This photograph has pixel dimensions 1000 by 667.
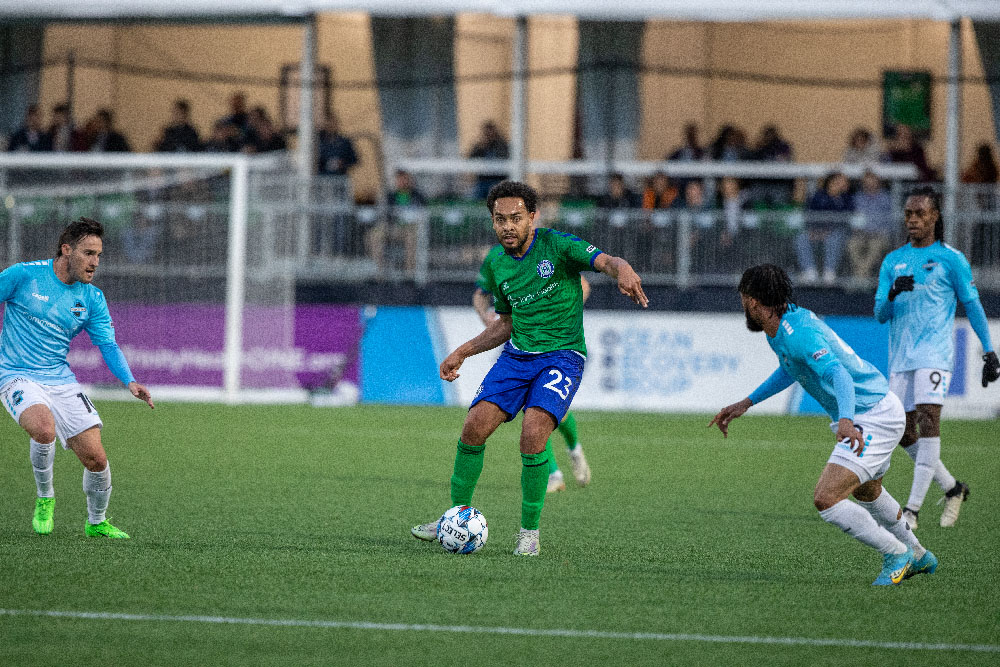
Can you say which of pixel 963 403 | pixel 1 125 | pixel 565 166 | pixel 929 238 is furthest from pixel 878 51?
pixel 929 238

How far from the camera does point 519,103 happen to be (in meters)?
21.0

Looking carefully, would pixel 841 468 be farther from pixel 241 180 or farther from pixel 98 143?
pixel 98 143

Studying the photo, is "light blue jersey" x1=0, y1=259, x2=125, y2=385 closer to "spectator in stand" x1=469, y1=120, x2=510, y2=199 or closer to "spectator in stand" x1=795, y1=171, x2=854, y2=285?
"spectator in stand" x1=795, y1=171, x2=854, y2=285

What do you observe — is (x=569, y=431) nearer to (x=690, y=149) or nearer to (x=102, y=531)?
(x=102, y=531)

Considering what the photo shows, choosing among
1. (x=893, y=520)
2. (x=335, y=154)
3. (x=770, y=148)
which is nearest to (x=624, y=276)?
(x=893, y=520)

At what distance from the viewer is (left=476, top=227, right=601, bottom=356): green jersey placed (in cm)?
748

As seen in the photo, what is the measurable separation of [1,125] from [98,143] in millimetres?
1335

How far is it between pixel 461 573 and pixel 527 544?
0.69m

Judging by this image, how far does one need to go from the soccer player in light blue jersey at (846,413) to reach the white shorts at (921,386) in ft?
8.16

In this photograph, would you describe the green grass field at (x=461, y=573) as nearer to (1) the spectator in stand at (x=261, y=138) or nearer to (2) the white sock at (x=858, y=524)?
(2) the white sock at (x=858, y=524)

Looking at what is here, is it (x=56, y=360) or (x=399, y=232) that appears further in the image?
(x=399, y=232)

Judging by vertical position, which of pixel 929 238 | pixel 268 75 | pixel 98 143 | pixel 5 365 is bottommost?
pixel 5 365

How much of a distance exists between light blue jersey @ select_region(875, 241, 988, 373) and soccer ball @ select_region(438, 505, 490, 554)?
3.32 metres

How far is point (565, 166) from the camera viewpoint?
21344 mm
